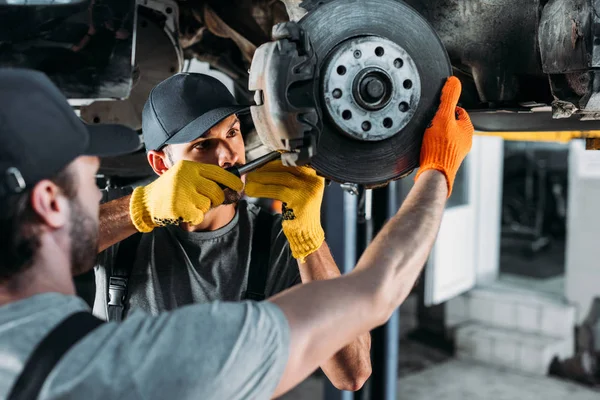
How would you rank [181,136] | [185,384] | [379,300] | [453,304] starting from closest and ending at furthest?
[185,384]
[379,300]
[181,136]
[453,304]

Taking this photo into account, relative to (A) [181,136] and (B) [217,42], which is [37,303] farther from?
(B) [217,42]

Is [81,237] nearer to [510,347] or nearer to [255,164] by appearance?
[255,164]

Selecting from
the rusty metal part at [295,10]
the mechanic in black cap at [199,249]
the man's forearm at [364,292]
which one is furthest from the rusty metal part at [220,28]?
the man's forearm at [364,292]

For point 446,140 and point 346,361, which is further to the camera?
point 346,361

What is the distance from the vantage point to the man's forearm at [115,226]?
4.21 ft

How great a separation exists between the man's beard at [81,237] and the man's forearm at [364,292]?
0.23 meters

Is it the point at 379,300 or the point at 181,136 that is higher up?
the point at 181,136

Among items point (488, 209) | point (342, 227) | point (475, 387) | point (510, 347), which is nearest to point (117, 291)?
point (342, 227)

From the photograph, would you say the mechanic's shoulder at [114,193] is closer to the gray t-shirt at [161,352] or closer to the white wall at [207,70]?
the white wall at [207,70]

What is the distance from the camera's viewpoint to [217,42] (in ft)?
6.95

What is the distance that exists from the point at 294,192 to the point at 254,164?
82mm

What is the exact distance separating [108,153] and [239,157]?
22.1 inches

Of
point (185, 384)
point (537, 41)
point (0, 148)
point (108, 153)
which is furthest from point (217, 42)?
point (185, 384)

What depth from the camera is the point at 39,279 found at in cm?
78
